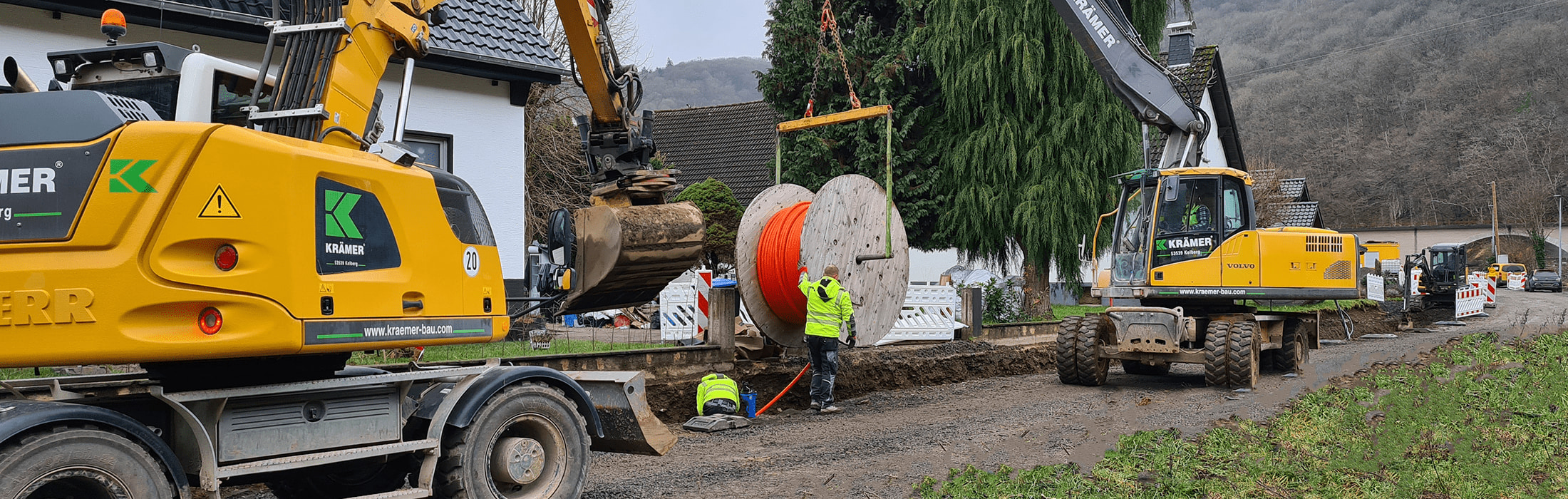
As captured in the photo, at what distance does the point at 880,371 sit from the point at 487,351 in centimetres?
529

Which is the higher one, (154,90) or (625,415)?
(154,90)

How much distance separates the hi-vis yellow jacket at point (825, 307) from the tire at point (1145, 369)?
586cm

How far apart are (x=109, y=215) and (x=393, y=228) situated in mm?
1342

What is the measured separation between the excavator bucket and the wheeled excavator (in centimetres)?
826

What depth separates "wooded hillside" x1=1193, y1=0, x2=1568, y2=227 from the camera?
3511 inches

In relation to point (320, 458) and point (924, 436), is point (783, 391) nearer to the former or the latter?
point (924, 436)

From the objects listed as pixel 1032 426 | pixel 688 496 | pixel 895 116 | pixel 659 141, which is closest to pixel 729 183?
pixel 659 141

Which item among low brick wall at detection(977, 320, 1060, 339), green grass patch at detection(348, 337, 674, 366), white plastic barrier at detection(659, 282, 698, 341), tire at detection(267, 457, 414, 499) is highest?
white plastic barrier at detection(659, 282, 698, 341)

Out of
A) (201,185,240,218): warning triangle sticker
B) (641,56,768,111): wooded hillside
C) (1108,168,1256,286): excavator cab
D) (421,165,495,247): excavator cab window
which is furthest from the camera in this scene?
(641,56,768,111): wooded hillside

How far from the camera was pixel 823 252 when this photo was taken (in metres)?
12.5

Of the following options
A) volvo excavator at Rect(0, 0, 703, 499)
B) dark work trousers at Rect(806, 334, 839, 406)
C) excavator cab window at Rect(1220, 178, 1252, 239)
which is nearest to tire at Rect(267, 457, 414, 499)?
volvo excavator at Rect(0, 0, 703, 499)

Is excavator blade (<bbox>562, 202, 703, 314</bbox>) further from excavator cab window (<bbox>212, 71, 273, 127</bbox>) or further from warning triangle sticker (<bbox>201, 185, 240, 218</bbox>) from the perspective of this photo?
warning triangle sticker (<bbox>201, 185, 240, 218</bbox>)

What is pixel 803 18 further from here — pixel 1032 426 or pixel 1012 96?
pixel 1032 426

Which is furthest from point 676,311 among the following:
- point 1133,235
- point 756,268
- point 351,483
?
point 351,483
